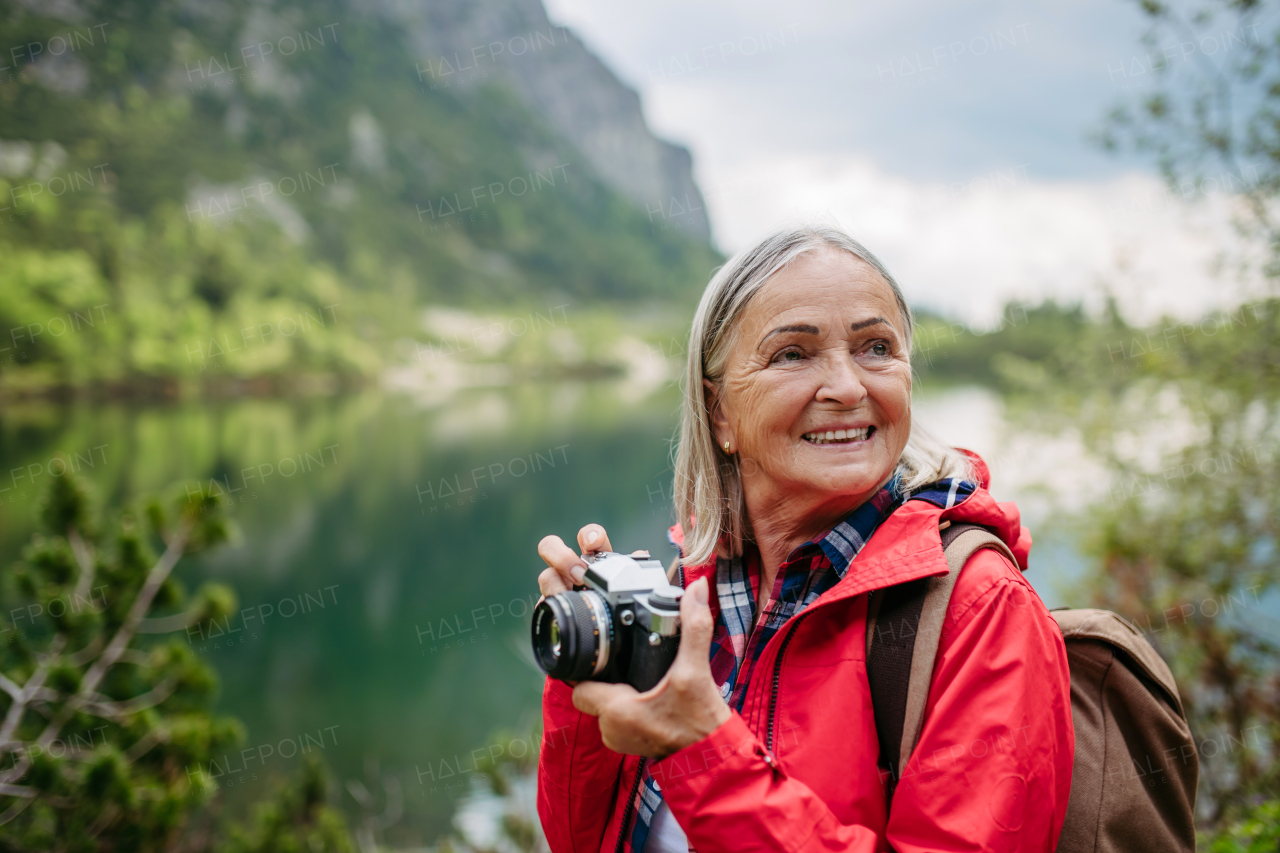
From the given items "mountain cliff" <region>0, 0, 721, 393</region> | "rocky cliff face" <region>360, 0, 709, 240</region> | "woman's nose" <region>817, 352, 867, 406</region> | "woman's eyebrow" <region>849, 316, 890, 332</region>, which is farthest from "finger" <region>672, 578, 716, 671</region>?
"rocky cliff face" <region>360, 0, 709, 240</region>

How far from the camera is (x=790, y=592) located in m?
1.33

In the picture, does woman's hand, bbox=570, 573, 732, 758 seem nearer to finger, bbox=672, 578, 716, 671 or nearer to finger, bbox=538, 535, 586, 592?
finger, bbox=672, 578, 716, 671

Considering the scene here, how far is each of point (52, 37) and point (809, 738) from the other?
9941 centimetres

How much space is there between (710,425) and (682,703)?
2.41ft

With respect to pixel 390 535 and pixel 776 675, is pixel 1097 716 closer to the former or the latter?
pixel 776 675

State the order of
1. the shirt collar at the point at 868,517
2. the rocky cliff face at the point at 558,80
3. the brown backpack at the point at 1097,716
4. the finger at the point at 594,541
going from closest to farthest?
the brown backpack at the point at 1097,716
the shirt collar at the point at 868,517
the finger at the point at 594,541
the rocky cliff face at the point at 558,80

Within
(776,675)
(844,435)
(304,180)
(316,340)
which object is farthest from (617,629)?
(304,180)

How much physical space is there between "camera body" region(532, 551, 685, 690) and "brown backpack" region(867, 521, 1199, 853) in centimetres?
33

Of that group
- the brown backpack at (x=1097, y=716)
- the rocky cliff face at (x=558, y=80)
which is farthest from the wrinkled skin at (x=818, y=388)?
the rocky cliff face at (x=558, y=80)

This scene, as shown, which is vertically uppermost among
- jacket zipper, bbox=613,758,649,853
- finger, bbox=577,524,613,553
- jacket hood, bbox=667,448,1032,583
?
jacket hood, bbox=667,448,1032,583

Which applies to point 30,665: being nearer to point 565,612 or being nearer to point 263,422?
point 565,612

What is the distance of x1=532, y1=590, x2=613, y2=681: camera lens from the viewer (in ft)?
3.79

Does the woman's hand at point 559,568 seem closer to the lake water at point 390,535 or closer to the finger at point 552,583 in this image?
the finger at point 552,583

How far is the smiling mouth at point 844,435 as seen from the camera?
4.43 ft
